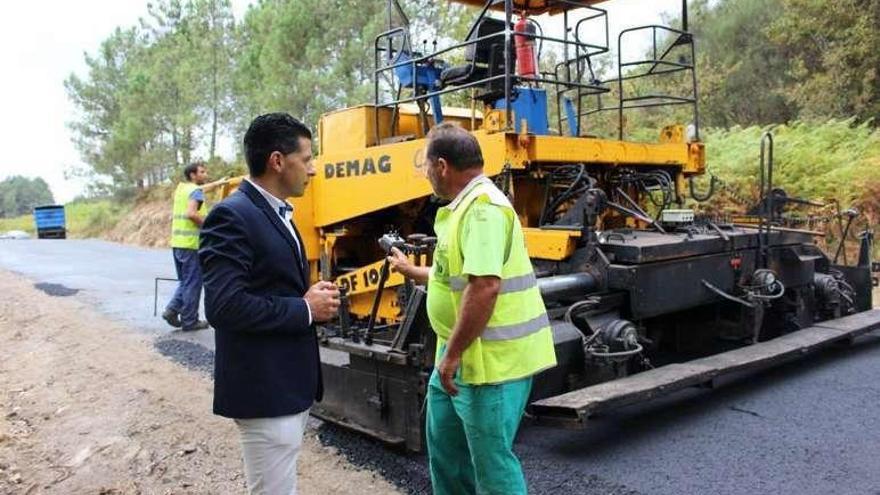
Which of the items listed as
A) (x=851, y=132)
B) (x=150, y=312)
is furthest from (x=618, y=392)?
(x=851, y=132)

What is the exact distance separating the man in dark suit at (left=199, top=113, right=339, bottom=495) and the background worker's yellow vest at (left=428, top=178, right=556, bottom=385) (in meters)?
0.45

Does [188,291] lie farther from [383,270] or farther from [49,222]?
[49,222]

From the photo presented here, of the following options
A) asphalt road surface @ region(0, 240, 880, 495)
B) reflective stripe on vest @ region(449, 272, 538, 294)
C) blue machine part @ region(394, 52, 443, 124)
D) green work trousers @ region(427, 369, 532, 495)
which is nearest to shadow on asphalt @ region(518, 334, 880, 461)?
asphalt road surface @ region(0, 240, 880, 495)

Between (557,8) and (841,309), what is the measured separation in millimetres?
3550

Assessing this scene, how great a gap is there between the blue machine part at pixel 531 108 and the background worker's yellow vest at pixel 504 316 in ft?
10.3

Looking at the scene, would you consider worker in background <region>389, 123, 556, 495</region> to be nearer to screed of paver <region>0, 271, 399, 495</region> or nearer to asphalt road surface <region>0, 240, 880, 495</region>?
asphalt road surface <region>0, 240, 880, 495</region>

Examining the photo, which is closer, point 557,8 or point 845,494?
point 845,494

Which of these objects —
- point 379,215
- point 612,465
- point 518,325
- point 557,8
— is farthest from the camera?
point 557,8

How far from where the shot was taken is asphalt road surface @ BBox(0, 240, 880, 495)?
3.54 meters

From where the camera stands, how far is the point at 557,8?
664 centimetres

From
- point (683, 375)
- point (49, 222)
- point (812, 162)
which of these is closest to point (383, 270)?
point (683, 375)

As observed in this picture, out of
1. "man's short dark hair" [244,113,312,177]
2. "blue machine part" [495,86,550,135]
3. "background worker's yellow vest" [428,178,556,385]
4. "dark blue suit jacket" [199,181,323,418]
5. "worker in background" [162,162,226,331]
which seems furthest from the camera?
"worker in background" [162,162,226,331]

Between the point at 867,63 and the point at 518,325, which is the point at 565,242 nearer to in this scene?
the point at 518,325

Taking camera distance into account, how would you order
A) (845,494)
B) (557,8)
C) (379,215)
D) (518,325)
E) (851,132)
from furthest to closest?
(851,132) < (557,8) < (379,215) < (845,494) < (518,325)
